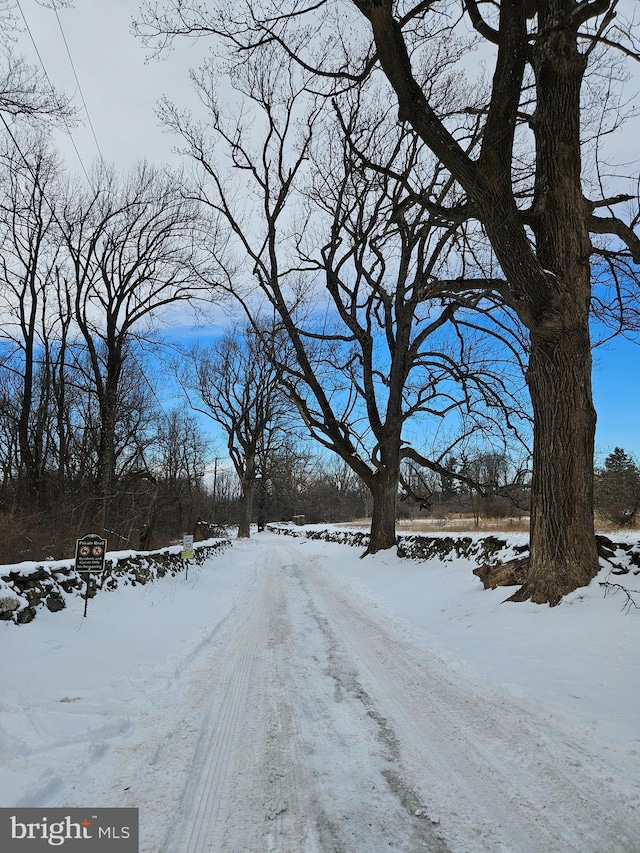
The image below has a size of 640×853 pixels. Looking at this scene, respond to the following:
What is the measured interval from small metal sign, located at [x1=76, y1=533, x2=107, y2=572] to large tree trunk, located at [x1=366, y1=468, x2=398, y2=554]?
898 centimetres

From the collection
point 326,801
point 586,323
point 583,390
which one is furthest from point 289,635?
point 586,323

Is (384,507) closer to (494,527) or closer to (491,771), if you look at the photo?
(494,527)

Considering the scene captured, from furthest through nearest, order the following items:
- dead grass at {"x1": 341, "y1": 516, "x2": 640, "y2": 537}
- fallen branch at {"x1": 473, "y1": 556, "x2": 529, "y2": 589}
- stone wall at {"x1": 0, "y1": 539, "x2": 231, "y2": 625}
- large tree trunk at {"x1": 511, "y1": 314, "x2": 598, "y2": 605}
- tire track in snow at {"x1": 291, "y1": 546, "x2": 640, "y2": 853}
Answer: dead grass at {"x1": 341, "y1": 516, "x2": 640, "y2": 537}, fallen branch at {"x1": 473, "y1": 556, "x2": 529, "y2": 589}, large tree trunk at {"x1": 511, "y1": 314, "x2": 598, "y2": 605}, stone wall at {"x1": 0, "y1": 539, "x2": 231, "y2": 625}, tire track in snow at {"x1": 291, "y1": 546, "x2": 640, "y2": 853}

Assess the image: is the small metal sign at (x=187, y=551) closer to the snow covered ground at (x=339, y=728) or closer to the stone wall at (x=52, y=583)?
the stone wall at (x=52, y=583)

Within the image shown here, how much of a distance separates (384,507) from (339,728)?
1081 cm

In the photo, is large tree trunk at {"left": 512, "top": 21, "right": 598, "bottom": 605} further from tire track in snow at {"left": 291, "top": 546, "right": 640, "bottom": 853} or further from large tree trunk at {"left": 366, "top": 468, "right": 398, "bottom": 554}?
large tree trunk at {"left": 366, "top": 468, "right": 398, "bottom": 554}

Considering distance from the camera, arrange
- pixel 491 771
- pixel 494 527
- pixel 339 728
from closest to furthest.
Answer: pixel 491 771, pixel 339 728, pixel 494 527

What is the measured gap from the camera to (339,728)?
311cm

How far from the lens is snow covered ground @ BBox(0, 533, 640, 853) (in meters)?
2.15

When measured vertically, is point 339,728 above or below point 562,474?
below

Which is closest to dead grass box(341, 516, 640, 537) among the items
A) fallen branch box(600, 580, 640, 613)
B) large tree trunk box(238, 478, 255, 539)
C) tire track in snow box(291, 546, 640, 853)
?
fallen branch box(600, 580, 640, 613)

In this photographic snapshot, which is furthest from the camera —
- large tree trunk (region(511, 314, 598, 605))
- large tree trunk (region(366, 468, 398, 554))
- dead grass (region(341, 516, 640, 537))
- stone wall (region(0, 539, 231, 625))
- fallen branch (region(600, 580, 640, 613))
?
dead grass (region(341, 516, 640, 537))

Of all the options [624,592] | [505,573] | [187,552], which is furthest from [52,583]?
[624,592]

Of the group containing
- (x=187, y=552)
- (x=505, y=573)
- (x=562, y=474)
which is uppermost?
(x=562, y=474)
